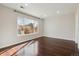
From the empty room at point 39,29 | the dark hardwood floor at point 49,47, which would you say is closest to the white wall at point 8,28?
the empty room at point 39,29

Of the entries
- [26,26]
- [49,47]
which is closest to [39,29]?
[26,26]

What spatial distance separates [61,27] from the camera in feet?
6.83

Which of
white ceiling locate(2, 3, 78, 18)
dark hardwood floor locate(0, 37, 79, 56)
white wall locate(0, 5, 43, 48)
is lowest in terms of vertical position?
dark hardwood floor locate(0, 37, 79, 56)

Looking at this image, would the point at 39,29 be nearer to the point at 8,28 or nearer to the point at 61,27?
the point at 61,27

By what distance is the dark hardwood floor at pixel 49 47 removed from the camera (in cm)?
198

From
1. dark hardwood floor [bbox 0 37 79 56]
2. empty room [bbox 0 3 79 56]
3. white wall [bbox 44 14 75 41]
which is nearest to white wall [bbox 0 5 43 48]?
empty room [bbox 0 3 79 56]

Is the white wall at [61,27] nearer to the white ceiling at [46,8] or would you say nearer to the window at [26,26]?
the white ceiling at [46,8]

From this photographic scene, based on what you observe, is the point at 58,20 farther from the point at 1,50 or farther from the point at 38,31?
the point at 1,50

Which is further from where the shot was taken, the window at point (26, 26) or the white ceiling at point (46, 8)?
the window at point (26, 26)

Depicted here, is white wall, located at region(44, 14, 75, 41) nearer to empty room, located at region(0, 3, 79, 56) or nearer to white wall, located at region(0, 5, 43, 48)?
empty room, located at region(0, 3, 79, 56)

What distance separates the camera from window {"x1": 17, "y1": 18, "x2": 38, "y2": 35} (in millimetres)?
2029

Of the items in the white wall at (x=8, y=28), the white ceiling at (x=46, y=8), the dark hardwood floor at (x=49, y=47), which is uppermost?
the white ceiling at (x=46, y=8)

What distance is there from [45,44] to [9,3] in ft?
4.09

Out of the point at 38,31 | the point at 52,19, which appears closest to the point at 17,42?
the point at 38,31
